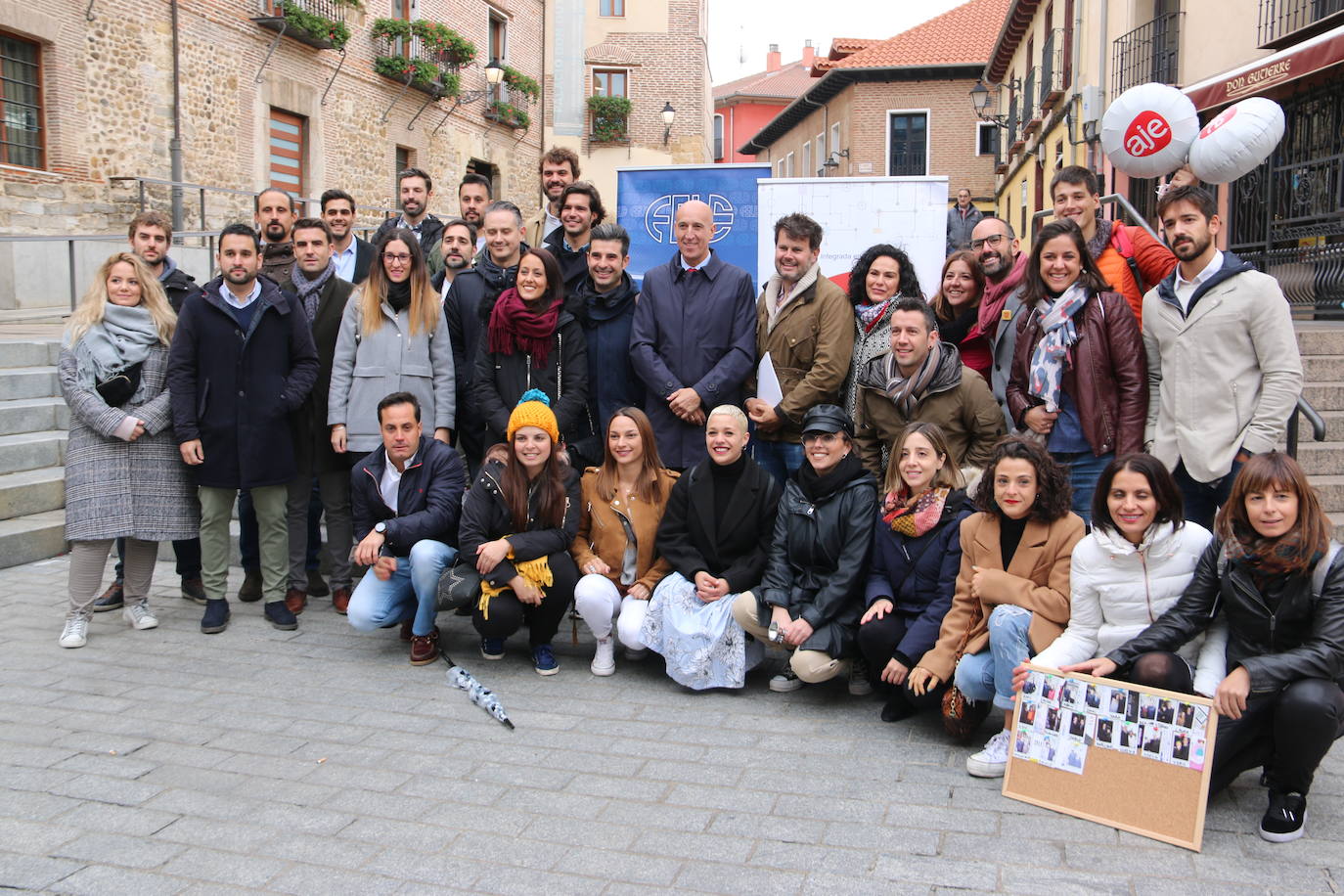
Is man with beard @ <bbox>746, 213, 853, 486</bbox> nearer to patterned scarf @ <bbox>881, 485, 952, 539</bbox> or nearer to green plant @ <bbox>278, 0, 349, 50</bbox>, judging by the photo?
patterned scarf @ <bbox>881, 485, 952, 539</bbox>

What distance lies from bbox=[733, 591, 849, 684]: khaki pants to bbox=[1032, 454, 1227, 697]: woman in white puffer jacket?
0.93 m

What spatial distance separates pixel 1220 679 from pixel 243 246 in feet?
15.2

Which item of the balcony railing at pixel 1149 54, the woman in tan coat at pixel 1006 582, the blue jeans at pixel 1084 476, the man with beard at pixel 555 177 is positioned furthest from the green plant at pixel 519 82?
the woman in tan coat at pixel 1006 582

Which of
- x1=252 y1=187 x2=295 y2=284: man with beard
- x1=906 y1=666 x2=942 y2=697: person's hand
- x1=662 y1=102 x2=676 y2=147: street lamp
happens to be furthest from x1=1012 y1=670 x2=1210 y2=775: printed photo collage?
x1=662 y1=102 x2=676 y2=147: street lamp

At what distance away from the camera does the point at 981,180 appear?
3128 cm

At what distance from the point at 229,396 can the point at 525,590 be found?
187 centimetres

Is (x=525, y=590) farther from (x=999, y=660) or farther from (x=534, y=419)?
(x=999, y=660)

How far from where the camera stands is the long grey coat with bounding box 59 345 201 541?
16.8 feet

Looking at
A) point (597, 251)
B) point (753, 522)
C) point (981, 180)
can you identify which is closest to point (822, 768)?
point (753, 522)

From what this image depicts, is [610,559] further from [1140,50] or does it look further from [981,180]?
[981,180]

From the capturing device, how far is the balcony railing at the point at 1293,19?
1042 centimetres

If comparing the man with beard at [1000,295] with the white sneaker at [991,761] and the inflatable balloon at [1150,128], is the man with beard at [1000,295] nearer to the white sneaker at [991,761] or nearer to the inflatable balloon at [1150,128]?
the inflatable balloon at [1150,128]

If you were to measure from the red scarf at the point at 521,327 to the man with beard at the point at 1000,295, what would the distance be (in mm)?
2109

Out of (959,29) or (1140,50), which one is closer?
(1140,50)
